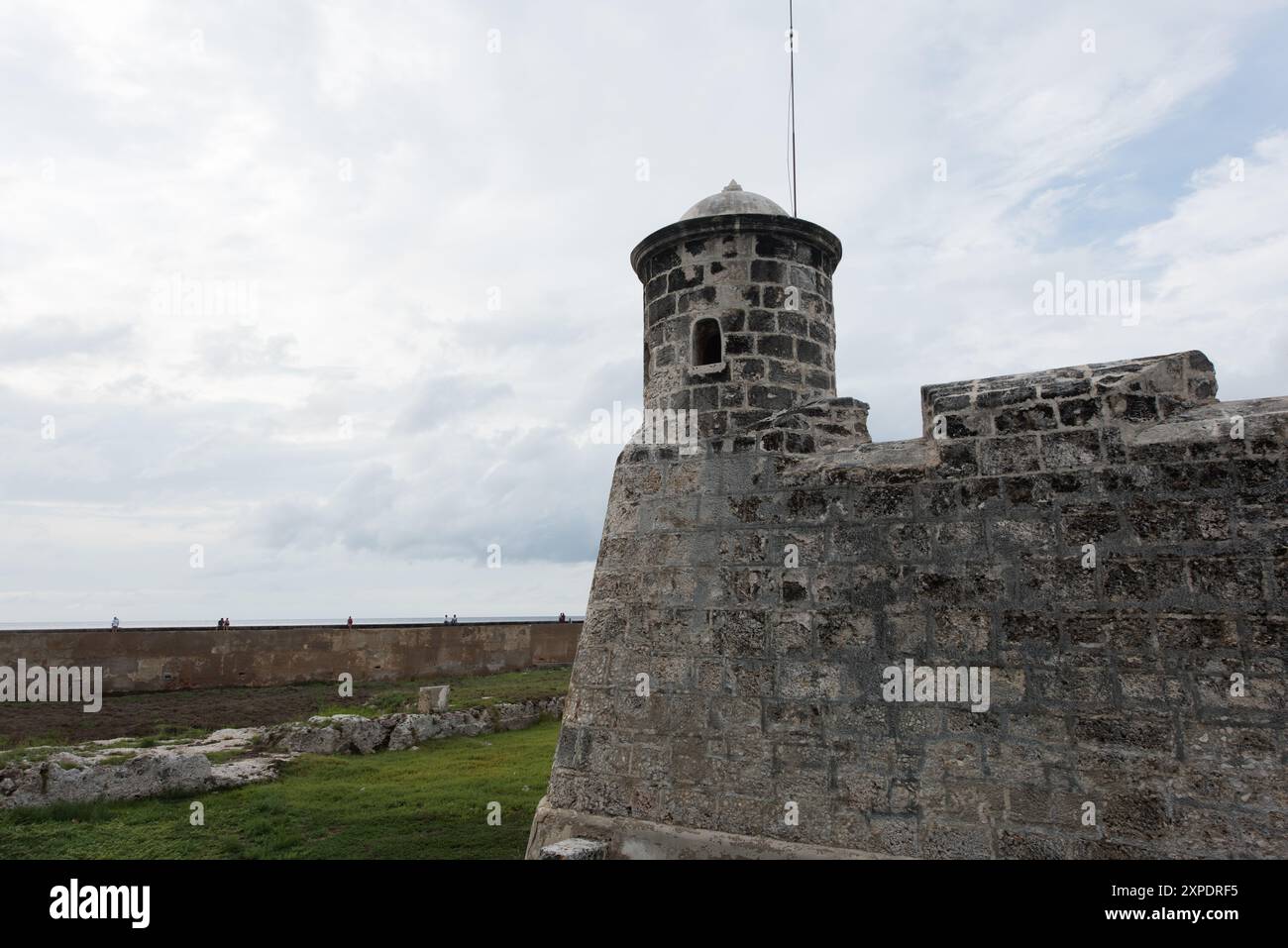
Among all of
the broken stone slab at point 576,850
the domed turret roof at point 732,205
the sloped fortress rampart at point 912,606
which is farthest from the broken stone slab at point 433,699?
the domed turret roof at point 732,205

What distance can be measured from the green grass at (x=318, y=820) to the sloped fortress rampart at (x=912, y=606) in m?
1.57

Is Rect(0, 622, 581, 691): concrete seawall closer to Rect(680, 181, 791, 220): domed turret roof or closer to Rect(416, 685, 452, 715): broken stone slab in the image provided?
Rect(416, 685, 452, 715): broken stone slab

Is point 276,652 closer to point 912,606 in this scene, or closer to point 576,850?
point 576,850

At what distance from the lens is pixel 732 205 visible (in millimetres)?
6398

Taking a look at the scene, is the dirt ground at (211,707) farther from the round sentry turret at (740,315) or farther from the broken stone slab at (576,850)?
the round sentry turret at (740,315)

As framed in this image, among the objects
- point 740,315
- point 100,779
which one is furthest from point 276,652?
point 740,315

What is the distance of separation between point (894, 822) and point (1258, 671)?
200 centimetres

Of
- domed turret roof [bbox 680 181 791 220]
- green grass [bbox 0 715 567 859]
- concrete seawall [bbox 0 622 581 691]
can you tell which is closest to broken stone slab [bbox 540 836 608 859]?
green grass [bbox 0 715 567 859]

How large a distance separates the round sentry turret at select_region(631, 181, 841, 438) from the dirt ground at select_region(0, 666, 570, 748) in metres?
8.86

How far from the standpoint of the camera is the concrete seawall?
533 inches

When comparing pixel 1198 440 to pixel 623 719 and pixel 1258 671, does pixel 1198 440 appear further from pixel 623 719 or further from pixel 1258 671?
pixel 623 719

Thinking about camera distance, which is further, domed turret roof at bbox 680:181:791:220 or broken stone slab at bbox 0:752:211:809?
broken stone slab at bbox 0:752:211:809
